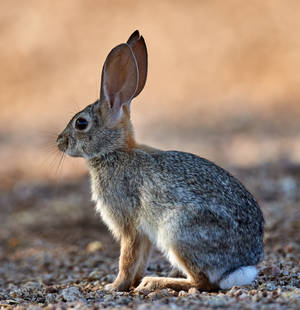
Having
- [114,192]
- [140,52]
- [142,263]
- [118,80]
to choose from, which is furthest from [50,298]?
[140,52]

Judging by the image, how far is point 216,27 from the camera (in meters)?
17.8

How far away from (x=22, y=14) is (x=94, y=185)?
51.0 ft

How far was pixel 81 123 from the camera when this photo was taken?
5824 millimetres

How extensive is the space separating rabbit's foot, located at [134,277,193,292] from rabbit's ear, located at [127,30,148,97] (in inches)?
74.4

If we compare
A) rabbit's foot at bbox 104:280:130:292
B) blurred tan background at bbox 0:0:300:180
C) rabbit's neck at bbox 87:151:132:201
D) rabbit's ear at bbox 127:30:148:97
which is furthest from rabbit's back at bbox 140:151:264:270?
blurred tan background at bbox 0:0:300:180

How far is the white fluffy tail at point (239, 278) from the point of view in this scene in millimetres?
4809

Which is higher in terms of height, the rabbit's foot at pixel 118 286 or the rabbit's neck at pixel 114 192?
the rabbit's neck at pixel 114 192

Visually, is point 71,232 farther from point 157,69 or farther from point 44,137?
point 157,69

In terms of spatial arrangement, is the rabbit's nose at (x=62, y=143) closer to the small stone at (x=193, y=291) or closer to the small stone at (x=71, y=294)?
the small stone at (x=71, y=294)

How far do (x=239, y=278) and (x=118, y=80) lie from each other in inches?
86.7

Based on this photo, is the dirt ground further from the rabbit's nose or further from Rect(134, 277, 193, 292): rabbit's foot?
the rabbit's nose

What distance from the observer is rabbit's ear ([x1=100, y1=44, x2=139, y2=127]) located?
5.55 m

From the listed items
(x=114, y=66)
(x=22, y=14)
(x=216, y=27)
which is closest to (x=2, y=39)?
(x=22, y=14)

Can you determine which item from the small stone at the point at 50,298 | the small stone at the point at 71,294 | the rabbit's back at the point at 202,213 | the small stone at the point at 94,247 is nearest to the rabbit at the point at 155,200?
the rabbit's back at the point at 202,213
